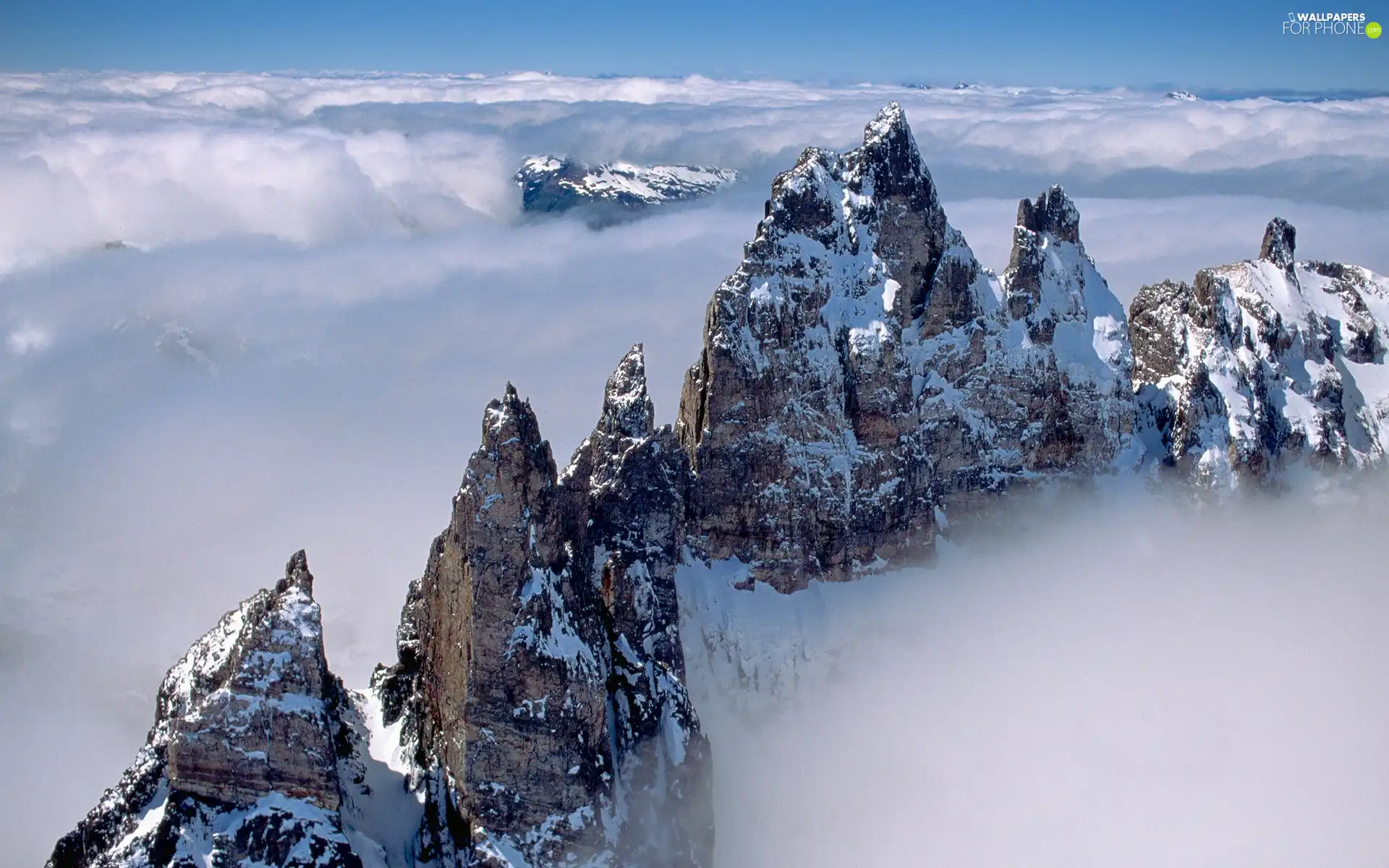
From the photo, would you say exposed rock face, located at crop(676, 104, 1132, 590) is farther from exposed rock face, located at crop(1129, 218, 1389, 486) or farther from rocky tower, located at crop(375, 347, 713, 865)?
rocky tower, located at crop(375, 347, 713, 865)

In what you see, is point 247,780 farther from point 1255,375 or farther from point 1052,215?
point 1255,375

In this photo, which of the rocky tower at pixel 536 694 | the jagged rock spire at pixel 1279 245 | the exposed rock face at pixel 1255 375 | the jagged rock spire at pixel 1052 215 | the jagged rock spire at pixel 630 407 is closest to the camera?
the rocky tower at pixel 536 694

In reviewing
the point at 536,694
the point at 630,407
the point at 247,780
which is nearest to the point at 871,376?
the point at 630,407

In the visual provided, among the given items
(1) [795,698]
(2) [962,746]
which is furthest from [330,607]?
(2) [962,746]

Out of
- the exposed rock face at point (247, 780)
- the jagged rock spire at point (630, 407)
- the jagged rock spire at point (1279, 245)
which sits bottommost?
the exposed rock face at point (247, 780)

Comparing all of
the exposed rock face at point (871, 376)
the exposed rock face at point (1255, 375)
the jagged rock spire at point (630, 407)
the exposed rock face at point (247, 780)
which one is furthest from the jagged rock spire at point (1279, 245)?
the exposed rock face at point (247, 780)

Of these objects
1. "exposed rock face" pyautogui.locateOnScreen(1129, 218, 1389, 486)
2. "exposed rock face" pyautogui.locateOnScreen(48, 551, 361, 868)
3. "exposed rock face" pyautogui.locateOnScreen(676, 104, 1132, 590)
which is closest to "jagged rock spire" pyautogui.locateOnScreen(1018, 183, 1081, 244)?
"exposed rock face" pyautogui.locateOnScreen(676, 104, 1132, 590)

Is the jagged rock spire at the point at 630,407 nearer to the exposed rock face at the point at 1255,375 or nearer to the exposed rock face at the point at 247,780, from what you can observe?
the exposed rock face at the point at 247,780
